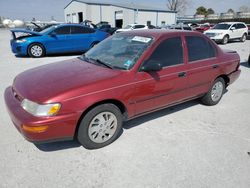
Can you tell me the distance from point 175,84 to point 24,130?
2.42 metres

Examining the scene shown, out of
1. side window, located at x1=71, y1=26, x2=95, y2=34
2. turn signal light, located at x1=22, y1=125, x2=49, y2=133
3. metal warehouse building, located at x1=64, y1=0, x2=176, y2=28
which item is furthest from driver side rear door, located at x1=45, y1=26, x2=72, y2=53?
metal warehouse building, located at x1=64, y1=0, x2=176, y2=28

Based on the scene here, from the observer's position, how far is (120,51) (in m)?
3.61

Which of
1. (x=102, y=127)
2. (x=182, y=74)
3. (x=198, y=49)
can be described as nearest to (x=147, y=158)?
(x=102, y=127)

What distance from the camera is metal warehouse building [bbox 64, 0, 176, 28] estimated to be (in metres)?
38.4

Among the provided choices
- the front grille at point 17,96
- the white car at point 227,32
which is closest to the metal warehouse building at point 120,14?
the white car at point 227,32

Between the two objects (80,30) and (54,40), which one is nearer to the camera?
(54,40)

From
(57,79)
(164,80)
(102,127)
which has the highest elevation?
(57,79)

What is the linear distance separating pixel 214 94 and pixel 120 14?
38.0 metres

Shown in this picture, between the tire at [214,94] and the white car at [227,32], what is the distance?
41.4 ft

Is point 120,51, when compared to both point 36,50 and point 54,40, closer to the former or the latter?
point 54,40

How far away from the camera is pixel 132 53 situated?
3.41 meters

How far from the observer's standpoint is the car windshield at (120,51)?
3.33m

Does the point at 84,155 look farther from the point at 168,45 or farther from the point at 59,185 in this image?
the point at 168,45

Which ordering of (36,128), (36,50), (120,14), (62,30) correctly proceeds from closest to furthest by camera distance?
(36,128) → (36,50) → (62,30) → (120,14)
